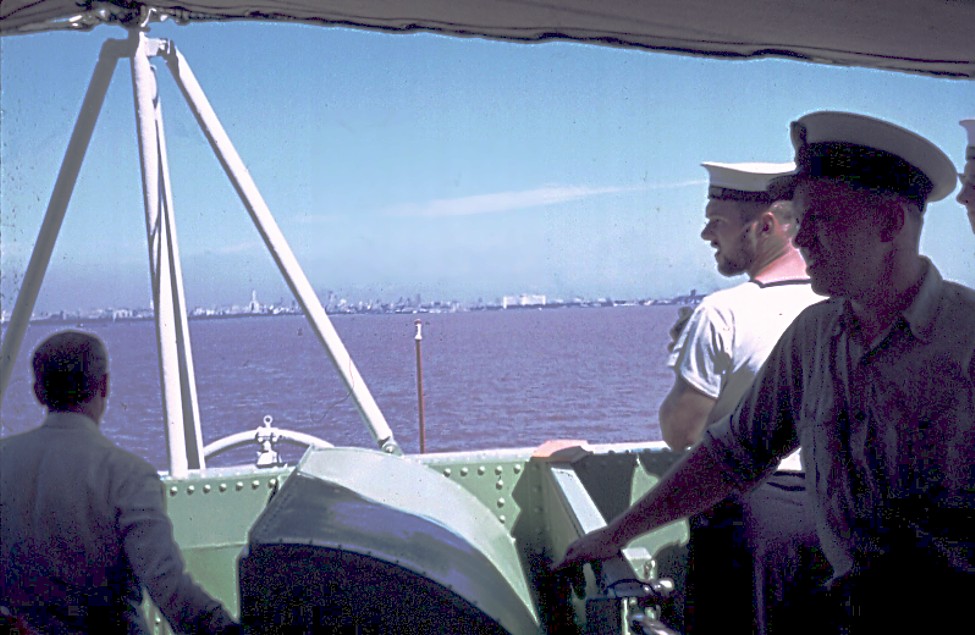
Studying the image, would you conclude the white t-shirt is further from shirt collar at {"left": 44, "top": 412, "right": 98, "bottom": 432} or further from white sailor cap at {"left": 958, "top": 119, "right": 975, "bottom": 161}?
shirt collar at {"left": 44, "top": 412, "right": 98, "bottom": 432}

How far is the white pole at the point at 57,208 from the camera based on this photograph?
1974 mm

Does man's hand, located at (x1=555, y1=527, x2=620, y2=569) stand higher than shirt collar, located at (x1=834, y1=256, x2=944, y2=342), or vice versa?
shirt collar, located at (x1=834, y1=256, x2=944, y2=342)

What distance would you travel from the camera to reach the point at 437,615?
4.69 ft

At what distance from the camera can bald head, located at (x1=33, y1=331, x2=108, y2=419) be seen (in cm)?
143

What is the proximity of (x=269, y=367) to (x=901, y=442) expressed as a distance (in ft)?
252

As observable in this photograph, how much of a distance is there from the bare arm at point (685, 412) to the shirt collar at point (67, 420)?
4.50ft

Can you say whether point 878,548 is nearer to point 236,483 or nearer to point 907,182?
point 907,182

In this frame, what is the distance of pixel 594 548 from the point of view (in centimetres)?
160

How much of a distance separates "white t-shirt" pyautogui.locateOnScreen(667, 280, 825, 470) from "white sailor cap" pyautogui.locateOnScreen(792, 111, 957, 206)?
60cm

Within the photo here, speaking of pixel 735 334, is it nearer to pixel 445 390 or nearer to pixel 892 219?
pixel 892 219

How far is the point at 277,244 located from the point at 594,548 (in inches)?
78.9

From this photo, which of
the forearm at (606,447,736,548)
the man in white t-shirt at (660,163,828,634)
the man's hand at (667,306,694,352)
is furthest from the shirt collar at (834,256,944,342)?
the man's hand at (667,306,694,352)

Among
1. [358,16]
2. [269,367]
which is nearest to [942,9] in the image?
[358,16]

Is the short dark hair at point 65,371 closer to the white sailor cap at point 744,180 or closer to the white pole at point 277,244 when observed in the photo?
the white pole at point 277,244
